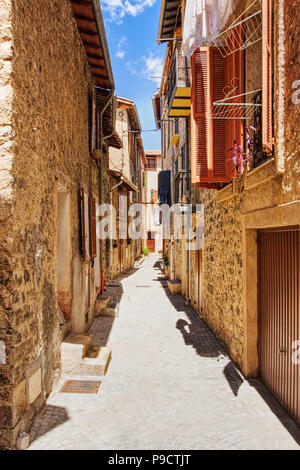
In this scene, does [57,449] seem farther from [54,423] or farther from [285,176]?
[285,176]

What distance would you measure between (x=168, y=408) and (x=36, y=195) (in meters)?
3.02

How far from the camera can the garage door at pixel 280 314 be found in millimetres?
3779

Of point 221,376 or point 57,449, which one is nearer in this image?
point 57,449

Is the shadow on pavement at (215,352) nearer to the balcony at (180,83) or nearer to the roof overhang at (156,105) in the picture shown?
the balcony at (180,83)

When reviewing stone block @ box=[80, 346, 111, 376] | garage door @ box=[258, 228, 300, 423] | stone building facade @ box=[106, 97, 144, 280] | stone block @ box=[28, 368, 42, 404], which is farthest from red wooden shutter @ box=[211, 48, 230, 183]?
stone building facade @ box=[106, 97, 144, 280]

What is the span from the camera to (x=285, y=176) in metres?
3.67

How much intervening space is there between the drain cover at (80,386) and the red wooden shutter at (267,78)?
3805 mm

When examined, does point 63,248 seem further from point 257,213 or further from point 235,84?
point 235,84

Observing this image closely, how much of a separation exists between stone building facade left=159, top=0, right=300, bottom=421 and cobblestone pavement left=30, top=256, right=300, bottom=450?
337 mm

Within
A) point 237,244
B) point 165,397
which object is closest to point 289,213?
point 237,244

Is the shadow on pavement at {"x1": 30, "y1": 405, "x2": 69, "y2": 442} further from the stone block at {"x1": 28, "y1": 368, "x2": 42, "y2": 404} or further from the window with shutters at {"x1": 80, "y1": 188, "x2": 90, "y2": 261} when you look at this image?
the window with shutters at {"x1": 80, "y1": 188, "x2": 90, "y2": 261}

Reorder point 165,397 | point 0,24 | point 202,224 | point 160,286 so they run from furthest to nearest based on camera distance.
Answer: point 160,286
point 202,224
point 165,397
point 0,24

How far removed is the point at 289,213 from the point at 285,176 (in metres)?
0.42

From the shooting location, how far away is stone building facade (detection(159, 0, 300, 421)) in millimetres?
3578
